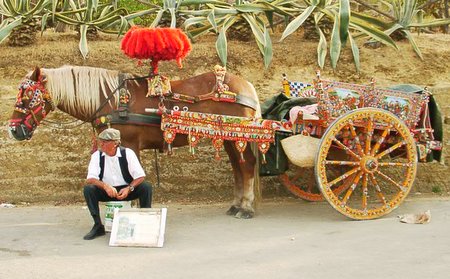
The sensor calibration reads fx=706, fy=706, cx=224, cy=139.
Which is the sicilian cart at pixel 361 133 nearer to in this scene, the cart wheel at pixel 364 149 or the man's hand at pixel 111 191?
the cart wheel at pixel 364 149

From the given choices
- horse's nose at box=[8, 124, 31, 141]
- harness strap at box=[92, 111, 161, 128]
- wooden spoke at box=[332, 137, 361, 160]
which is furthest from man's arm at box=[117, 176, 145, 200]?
wooden spoke at box=[332, 137, 361, 160]

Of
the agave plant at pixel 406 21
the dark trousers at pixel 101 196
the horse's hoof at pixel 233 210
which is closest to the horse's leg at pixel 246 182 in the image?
the horse's hoof at pixel 233 210

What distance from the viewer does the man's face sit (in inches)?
256

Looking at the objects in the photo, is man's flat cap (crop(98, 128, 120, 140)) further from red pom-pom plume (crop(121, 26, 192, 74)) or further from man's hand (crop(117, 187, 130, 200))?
red pom-pom plume (crop(121, 26, 192, 74))

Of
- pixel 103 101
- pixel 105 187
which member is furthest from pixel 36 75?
pixel 105 187

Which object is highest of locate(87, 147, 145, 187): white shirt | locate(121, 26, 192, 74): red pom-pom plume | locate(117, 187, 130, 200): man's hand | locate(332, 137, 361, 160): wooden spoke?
locate(121, 26, 192, 74): red pom-pom plume

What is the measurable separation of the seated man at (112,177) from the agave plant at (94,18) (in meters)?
3.14

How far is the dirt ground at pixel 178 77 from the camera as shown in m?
8.84

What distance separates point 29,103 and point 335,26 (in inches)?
163

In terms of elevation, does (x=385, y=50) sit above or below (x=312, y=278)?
above

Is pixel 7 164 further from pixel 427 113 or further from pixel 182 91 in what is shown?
pixel 427 113

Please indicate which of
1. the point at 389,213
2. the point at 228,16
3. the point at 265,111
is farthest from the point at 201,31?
the point at 389,213

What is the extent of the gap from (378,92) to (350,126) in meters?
0.50

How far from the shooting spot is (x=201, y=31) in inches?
385
